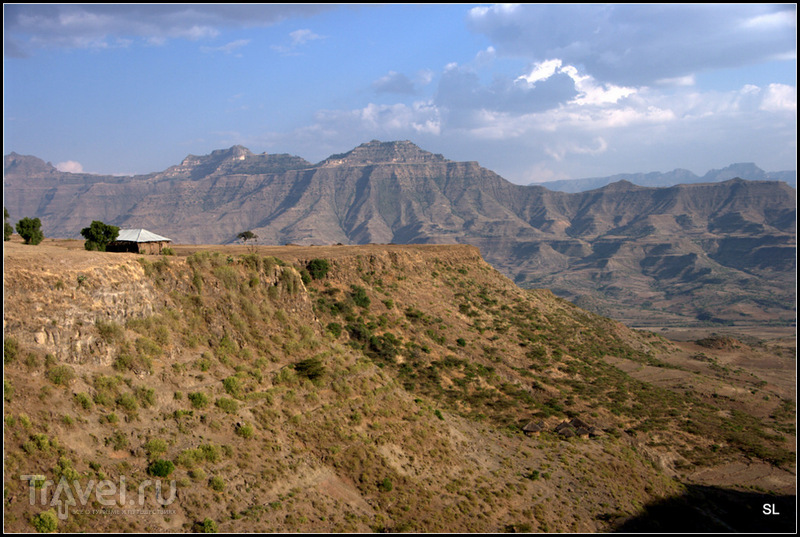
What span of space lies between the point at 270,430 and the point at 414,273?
46353mm

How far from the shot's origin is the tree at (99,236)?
147ft

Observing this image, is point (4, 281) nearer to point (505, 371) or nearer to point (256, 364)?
point (256, 364)

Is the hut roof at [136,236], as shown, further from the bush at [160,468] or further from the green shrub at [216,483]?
the green shrub at [216,483]

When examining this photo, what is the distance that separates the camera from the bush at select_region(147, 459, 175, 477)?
24656 millimetres

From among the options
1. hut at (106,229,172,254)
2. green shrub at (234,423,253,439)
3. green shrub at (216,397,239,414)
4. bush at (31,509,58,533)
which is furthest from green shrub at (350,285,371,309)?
bush at (31,509,58,533)

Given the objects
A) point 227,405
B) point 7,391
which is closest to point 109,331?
point 7,391

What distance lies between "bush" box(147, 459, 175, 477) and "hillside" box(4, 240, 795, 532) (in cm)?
11

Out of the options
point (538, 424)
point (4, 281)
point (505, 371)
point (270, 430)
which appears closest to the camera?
point (4, 281)

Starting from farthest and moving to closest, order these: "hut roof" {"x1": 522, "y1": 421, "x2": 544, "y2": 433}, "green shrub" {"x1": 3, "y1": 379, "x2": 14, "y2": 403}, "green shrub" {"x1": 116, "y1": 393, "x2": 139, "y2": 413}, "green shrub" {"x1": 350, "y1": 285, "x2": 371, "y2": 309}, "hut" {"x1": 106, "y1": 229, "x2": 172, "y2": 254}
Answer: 1. "green shrub" {"x1": 350, "y1": 285, "x2": 371, "y2": 309}
2. "hut roof" {"x1": 522, "y1": 421, "x2": 544, "y2": 433}
3. "hut" {"x1": 106, "y1": 229, "x2": 172, "y2": 254}
4. "green shrub" {"x1": 116, "y1": 393, "x2": 139, "y2": 413}
5. "green shrub" {"x1": 3, "y1": 379, "x2": 14, "y2": 403}

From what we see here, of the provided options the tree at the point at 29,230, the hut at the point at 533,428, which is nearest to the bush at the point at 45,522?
the tree at the point at 29,230

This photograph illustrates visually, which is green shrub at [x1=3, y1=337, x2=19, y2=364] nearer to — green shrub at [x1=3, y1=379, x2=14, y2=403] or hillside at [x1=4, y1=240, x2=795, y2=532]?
hillside at [x1=4, y1=240, x2=795, y2=532]

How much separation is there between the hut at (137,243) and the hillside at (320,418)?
4.42 metres

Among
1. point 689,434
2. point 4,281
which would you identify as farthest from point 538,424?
point 4,281

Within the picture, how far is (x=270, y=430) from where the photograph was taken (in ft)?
104
